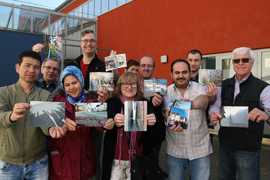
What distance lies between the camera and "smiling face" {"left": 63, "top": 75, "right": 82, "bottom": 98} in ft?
9.59

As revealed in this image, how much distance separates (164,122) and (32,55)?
4.65 feet

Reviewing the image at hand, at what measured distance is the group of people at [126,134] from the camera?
9.01 feet

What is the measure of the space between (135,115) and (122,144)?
362 millimetres

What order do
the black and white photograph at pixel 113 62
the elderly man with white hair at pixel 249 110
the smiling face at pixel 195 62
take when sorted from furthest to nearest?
the smiling face at pixel 195 62, the black and white photograph at pixel 113 62, the elderly man with white hair at pixel 249 110

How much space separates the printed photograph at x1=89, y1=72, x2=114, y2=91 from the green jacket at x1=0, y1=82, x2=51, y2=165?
0.84 metres

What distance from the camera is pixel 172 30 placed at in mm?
11805

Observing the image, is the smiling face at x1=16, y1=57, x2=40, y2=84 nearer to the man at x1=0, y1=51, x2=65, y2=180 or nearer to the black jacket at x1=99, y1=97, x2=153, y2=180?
the man at x1=0, y1=51, x2=65, y2=180

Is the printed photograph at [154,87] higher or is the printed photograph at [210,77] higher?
the printed photograph at [210,77]

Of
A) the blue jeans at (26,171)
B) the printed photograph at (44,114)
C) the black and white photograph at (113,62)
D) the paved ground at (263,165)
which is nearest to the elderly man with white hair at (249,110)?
the black and white photograph at (113,62)

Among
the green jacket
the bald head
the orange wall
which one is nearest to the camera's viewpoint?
the green jacket

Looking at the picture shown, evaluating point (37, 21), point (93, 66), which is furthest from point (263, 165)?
point (37, 21)

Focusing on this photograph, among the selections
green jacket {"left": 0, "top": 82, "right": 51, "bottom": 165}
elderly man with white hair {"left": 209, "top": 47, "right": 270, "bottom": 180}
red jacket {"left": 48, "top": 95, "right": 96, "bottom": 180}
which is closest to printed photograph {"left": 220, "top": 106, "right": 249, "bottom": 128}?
elderly man with white hair {"left": 209, "top": 47, "right": 270, "bottom": 180}

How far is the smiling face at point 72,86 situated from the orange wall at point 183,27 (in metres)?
6.91

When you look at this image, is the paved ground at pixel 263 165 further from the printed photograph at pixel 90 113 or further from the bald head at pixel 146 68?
the printed photograph at pixel 90 113
